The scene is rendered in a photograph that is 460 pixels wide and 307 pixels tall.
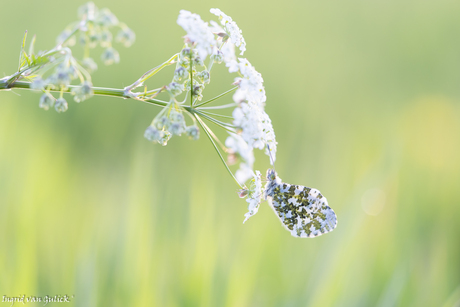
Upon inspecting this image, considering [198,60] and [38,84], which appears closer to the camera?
[38,84]

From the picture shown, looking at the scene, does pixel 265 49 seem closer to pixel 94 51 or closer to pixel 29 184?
pixel 94 51

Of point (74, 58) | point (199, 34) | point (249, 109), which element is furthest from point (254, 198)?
point (74, 58)

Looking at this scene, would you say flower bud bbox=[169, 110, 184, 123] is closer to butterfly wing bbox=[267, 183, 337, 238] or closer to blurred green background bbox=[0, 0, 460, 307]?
butterfly wing bbox=[267, 183, 337, 238]

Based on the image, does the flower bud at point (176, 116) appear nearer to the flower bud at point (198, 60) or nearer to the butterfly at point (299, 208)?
the flower bud at point (198, 60)

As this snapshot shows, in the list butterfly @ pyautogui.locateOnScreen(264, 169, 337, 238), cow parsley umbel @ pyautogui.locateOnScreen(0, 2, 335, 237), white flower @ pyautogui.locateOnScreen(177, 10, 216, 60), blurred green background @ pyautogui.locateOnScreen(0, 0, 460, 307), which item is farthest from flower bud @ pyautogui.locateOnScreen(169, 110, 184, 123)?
blurred green background @ pyautogui.locateOnScreen(0, 0, 460, 307)

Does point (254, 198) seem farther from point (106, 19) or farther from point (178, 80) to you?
point (106, 19)

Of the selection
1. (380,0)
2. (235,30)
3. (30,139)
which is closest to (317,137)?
(30,139)
